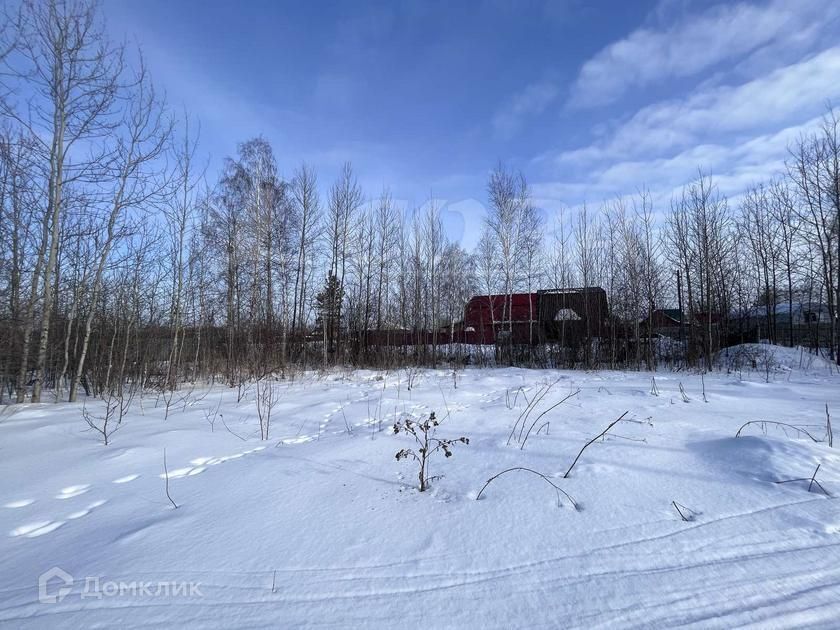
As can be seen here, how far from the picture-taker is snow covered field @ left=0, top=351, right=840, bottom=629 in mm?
1144

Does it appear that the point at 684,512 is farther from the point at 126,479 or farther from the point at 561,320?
the point at 561,320

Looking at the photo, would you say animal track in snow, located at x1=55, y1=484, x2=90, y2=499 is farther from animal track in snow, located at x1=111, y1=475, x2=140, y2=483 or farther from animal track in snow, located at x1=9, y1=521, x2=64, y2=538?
animal track in snow, located at x1=9, y1=521, x2=64, y2=538

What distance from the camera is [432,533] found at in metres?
1.59

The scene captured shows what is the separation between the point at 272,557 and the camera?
146cm

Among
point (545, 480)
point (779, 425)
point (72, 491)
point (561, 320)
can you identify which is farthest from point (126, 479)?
point (561, 320)

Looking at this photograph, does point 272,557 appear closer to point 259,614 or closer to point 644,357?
point 259,614

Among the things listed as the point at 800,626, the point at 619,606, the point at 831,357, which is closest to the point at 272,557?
the point at 619,606

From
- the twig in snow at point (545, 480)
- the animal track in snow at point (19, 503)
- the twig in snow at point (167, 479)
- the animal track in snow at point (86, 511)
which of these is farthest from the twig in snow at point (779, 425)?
the animal track in snow at point (19, 503)

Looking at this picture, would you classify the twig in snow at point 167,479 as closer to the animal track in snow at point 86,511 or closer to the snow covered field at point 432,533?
the snow covered field at point 432,533

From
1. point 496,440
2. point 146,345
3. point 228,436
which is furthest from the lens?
point 146,345

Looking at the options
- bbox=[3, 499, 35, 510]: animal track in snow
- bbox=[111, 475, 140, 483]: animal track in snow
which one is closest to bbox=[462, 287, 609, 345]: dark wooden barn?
bbox=[111, 475, 140, 483]: animal track in snow

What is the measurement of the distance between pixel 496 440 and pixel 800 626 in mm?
2028

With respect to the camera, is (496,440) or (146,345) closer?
(496,440)

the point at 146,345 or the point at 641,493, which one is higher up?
the point at 146,345
